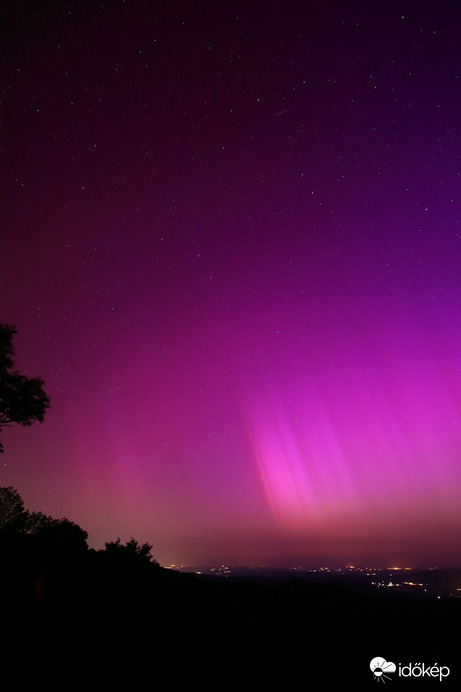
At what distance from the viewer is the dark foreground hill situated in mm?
11250

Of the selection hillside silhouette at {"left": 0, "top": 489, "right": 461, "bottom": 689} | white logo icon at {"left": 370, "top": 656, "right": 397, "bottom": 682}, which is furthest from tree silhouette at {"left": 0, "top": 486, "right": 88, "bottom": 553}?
white logo icon at {"left": 370, "top": 656, "right": 397, "bottom": 682}

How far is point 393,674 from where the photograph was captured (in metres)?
16.3

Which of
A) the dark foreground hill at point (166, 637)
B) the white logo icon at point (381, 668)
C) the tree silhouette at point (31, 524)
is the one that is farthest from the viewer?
the tree silhouette at point (31, 524)

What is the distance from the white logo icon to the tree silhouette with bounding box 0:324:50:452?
1807cm

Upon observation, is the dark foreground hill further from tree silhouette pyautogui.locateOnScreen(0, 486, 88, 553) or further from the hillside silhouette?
tree silhouette pyautogui.locateOnScreen(0, 486, 88, 553)

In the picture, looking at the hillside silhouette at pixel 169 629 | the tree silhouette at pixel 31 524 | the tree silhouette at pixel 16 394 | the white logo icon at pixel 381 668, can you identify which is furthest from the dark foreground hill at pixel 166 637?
the tree silhouette at pixel 31 524

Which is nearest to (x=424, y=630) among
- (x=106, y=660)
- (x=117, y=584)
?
(x=117, y=584)

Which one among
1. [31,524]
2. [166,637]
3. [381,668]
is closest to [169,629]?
[166,637]

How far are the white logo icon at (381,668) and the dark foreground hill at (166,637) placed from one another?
38cm

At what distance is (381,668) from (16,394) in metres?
19.7

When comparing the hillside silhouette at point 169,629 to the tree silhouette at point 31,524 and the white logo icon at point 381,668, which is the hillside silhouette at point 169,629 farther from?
the tree silhouette at point 31,524

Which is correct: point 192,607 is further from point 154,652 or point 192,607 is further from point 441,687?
point 441,687

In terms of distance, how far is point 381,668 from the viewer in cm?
1650

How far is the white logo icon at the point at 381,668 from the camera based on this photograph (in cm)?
1586
